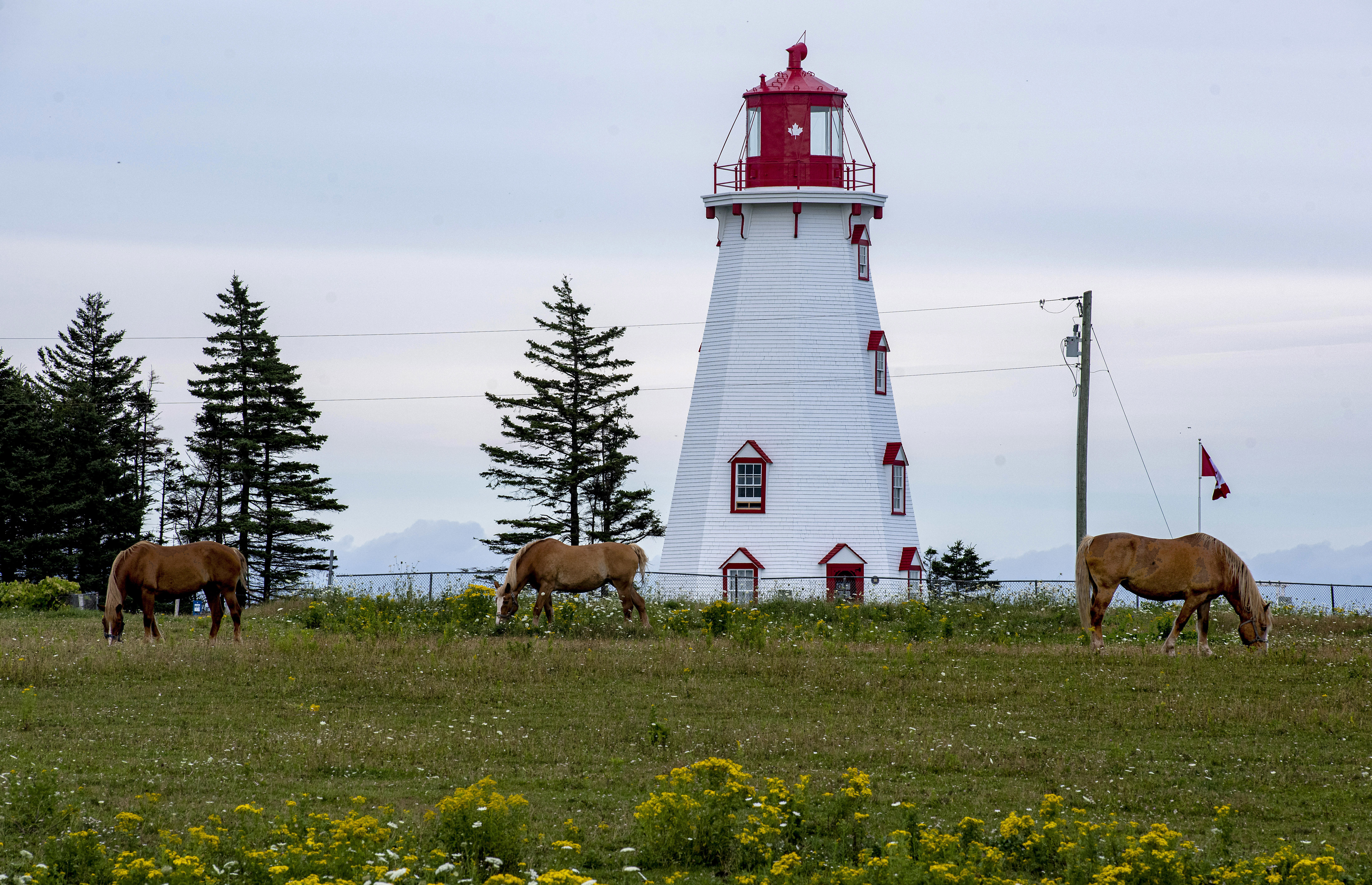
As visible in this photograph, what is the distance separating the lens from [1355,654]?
23.5 m

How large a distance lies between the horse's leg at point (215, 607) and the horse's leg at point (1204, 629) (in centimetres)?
1614

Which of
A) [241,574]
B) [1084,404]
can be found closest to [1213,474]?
[1084,404]

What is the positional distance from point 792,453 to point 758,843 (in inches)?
1091

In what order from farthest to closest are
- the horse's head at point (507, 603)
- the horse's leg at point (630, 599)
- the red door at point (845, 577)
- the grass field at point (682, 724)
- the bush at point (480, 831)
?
the red door at point (845, 577)
the horse's leg at point (630, 599)
the horse's head at point (507, 603)
the grass field at point (682, 724)
the bush at point (480, 831)

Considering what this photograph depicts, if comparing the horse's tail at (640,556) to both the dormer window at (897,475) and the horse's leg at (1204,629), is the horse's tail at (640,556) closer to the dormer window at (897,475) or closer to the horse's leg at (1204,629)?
the horse's leg at (1204,629)

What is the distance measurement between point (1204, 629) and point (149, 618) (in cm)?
1739

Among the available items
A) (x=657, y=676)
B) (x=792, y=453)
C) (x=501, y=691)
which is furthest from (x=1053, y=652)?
(x=792, y=453)

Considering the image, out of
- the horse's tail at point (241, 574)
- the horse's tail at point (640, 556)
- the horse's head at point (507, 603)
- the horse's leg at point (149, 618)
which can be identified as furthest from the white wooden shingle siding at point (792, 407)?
the horse's leg at point (149, 618)

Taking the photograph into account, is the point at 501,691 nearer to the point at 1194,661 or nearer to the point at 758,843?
the point at 758,843

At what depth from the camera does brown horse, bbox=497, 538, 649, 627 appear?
2702cm

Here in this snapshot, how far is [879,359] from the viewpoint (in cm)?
4028

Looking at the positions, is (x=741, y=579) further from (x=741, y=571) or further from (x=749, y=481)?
(x=749, y=481)

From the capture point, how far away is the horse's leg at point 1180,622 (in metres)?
23.7

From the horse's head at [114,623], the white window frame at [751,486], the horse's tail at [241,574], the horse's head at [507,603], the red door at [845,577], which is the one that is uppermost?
the white window frame at [751,486]
